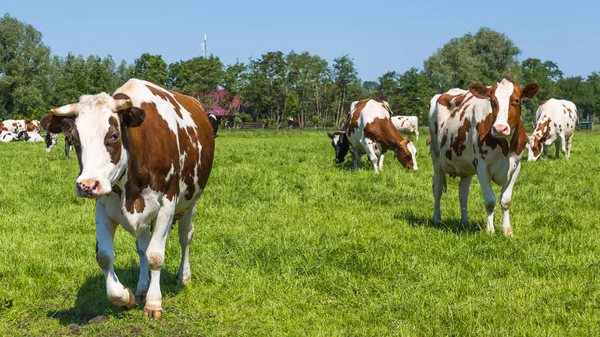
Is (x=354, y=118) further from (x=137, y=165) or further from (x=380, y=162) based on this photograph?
(x=137, y=165)

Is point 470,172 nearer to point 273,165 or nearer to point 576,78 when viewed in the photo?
point 273,165

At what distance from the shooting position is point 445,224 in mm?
8758

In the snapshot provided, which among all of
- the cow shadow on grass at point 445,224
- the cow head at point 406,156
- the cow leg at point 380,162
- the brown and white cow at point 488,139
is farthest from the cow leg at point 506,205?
the cow head at point 406,156

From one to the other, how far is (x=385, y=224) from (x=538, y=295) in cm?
362

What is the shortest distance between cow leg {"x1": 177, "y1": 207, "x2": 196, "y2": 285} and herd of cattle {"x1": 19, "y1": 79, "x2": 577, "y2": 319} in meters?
0.01

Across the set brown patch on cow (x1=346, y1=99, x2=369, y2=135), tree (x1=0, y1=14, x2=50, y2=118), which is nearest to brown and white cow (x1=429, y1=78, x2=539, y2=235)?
brown patch on cow (x1=346, y1=99, x2=369, y2=135)

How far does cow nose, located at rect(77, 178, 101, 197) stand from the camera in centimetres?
415

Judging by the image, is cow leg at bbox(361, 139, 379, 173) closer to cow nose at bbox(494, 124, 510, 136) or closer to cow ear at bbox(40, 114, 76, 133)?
cow nose at bbox(494, 124, 510, 136)

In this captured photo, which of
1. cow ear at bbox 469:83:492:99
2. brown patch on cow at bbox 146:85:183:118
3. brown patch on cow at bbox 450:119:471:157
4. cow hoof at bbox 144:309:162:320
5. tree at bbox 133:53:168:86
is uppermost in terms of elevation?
tree at bbox 133:53:168:86

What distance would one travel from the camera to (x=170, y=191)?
5164 millimetres

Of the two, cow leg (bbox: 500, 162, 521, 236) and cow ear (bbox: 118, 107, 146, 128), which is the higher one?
cow ear (bbox: 118, 107, 146, 128)

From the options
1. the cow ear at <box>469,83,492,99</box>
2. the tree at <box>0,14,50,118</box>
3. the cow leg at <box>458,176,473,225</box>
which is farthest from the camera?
the tree at <box>0,14,50,118</box>

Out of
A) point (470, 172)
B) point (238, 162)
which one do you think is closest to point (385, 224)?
point (470, 172)

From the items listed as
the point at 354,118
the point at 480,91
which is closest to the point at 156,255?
the point at 480,91
